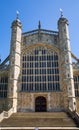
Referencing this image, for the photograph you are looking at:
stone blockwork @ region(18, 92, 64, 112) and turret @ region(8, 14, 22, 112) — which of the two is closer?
turret @ region(8, 14, 22, 112)

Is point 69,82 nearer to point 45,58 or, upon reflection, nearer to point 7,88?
point 45,58

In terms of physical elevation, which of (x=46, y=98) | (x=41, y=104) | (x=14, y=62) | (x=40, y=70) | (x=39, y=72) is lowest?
(x=41, y=104)

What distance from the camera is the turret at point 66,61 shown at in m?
23.9

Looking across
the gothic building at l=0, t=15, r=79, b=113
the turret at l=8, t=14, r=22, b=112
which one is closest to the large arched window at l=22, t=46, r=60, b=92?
the gothic building at l=0, t=15, r=79, b=113

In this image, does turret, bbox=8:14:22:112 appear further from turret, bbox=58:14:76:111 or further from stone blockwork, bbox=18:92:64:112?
turret, bbox=58:14:76:111

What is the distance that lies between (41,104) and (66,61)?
299 inches

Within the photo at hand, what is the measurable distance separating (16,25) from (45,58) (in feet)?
25.3

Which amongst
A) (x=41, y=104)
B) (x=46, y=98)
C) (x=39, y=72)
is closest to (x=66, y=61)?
(x=39, y=72)

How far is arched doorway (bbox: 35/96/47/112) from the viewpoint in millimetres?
25630

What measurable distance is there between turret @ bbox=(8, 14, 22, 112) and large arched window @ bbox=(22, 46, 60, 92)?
1212 mm

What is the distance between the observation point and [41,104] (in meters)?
26.1

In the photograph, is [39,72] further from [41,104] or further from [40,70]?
[41,104]

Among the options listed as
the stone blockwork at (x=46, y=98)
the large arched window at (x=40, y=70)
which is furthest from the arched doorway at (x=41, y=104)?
the large arched window at (x=40, y=70)

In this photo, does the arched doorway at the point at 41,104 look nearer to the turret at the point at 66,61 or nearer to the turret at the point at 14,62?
the turret at the point at 14,62
